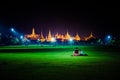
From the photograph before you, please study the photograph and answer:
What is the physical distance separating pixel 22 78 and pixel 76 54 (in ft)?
69.5

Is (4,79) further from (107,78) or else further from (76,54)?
(76,54)

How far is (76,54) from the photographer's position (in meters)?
35.1

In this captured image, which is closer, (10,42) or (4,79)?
(4,79)

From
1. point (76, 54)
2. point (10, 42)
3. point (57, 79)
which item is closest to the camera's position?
point (57, 79)

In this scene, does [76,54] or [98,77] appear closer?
[98,77]

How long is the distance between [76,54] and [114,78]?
20919 millimetres

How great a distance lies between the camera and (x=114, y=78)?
559 inches

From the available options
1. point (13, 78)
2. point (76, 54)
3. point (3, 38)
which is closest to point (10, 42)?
point (3, 38)

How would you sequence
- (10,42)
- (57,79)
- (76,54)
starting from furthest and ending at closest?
1. (10,42)
2. (76,54)
3. (57,79)

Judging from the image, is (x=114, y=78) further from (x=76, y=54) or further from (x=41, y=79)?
(x=76, y=54)

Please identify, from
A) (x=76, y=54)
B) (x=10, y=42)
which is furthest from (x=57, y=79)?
(x=10, y=42)

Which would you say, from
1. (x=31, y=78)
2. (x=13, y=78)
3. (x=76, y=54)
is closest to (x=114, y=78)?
(x=31, y=78)

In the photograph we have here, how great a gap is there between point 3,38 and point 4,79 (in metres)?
151

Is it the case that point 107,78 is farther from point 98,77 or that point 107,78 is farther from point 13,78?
point 13,78
